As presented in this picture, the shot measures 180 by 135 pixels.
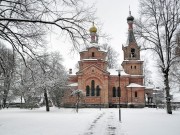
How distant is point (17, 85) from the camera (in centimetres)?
4275

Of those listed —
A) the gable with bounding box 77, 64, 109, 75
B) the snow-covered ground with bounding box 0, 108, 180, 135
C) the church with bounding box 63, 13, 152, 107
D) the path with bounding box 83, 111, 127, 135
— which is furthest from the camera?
the gable with bounding box 77, 64, 109, 75

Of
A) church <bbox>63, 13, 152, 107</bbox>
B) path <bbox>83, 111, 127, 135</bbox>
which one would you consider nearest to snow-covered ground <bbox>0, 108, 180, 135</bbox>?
path <bbox>83, 111, 127, 135</bbox>

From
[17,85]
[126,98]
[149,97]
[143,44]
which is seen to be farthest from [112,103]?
[143,44]

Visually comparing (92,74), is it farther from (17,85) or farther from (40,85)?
(40,85)

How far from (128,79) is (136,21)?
25746 millimetres

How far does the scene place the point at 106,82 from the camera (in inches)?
2076

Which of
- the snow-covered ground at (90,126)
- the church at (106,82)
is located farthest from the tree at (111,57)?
the snow-covered ground at (90,126)

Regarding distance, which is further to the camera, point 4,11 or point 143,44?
point 143,44

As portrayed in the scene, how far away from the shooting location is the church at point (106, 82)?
171 ft

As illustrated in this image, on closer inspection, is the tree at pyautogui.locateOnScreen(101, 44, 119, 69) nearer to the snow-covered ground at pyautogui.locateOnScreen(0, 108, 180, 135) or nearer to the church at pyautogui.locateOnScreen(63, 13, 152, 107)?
the church at pyautogui.locateOnScreen(63, 13, 152, 107)

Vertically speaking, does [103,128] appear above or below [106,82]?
below

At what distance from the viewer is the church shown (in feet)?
171

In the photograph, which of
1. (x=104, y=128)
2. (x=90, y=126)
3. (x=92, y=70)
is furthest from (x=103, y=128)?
(x=92, y=70)

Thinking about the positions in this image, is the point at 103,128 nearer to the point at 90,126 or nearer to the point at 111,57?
the point at 90,126
